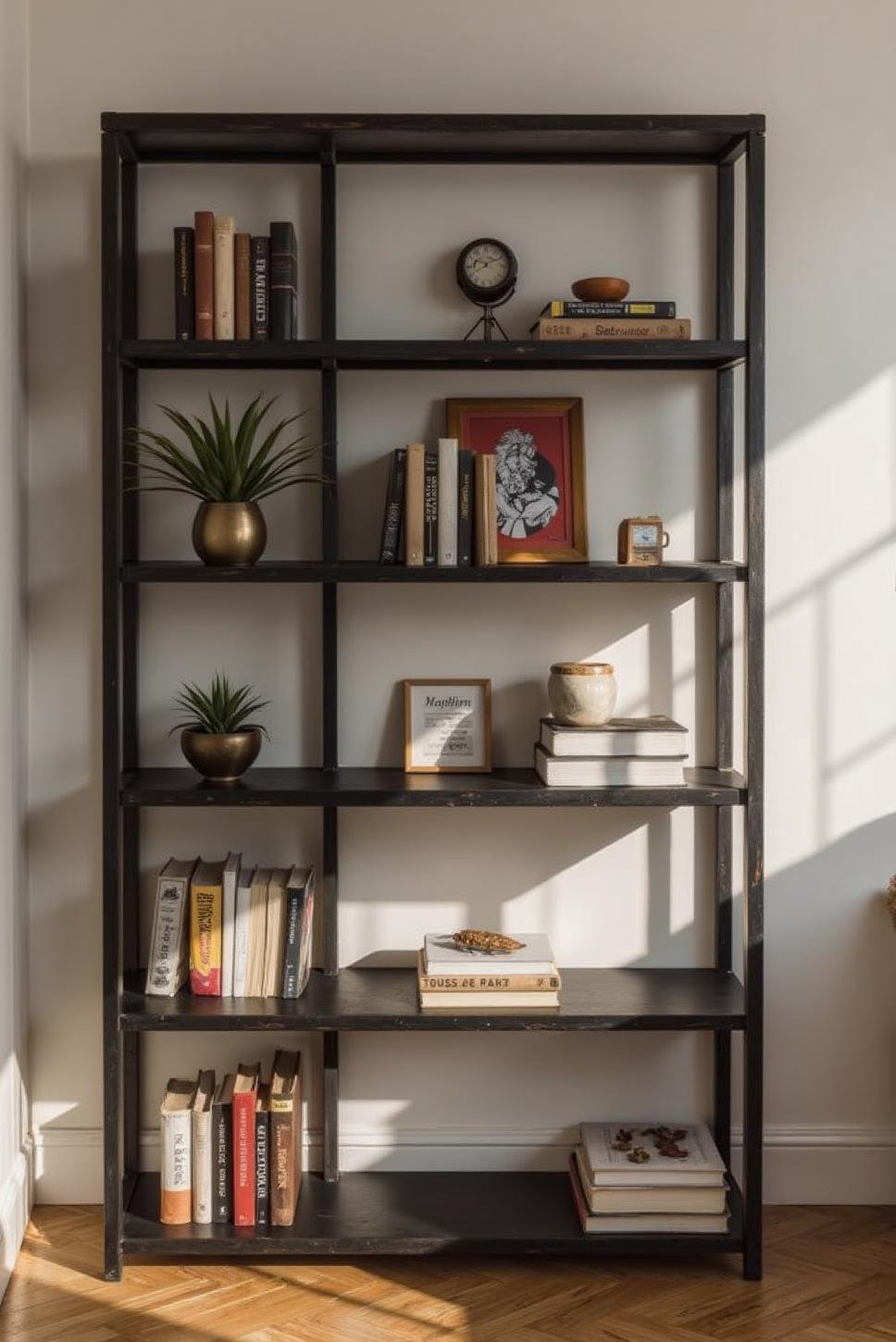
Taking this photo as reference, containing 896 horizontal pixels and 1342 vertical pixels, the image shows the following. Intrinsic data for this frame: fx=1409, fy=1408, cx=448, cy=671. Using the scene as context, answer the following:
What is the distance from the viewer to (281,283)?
2670mm

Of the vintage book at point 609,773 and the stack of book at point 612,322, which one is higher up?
the stack of book at point 612,322

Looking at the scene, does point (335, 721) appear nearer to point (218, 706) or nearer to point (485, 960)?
point (218, 706)

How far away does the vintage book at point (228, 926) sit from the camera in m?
2.70

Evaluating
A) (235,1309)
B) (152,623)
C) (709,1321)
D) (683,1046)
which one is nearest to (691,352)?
(152,623)

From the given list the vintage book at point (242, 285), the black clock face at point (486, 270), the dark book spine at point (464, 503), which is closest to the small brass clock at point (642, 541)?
the dark book spine at point (464, 503)

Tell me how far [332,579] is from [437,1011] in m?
0.83

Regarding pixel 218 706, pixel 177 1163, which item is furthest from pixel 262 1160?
pixel 218 706

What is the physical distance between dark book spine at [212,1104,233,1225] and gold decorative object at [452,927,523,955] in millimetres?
547

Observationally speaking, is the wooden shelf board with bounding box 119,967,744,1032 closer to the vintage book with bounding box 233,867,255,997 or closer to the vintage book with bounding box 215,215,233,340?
the vintage book with bounding box 233,867,255,997

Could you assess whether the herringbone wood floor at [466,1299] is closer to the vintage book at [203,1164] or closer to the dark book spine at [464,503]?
the vintage book at [203,1164]

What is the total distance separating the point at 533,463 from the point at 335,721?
25.9 inches

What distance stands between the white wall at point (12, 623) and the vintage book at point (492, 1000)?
82 centimetres

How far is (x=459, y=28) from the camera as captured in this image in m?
2.84

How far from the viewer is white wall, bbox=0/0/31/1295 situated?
8.73 feet
